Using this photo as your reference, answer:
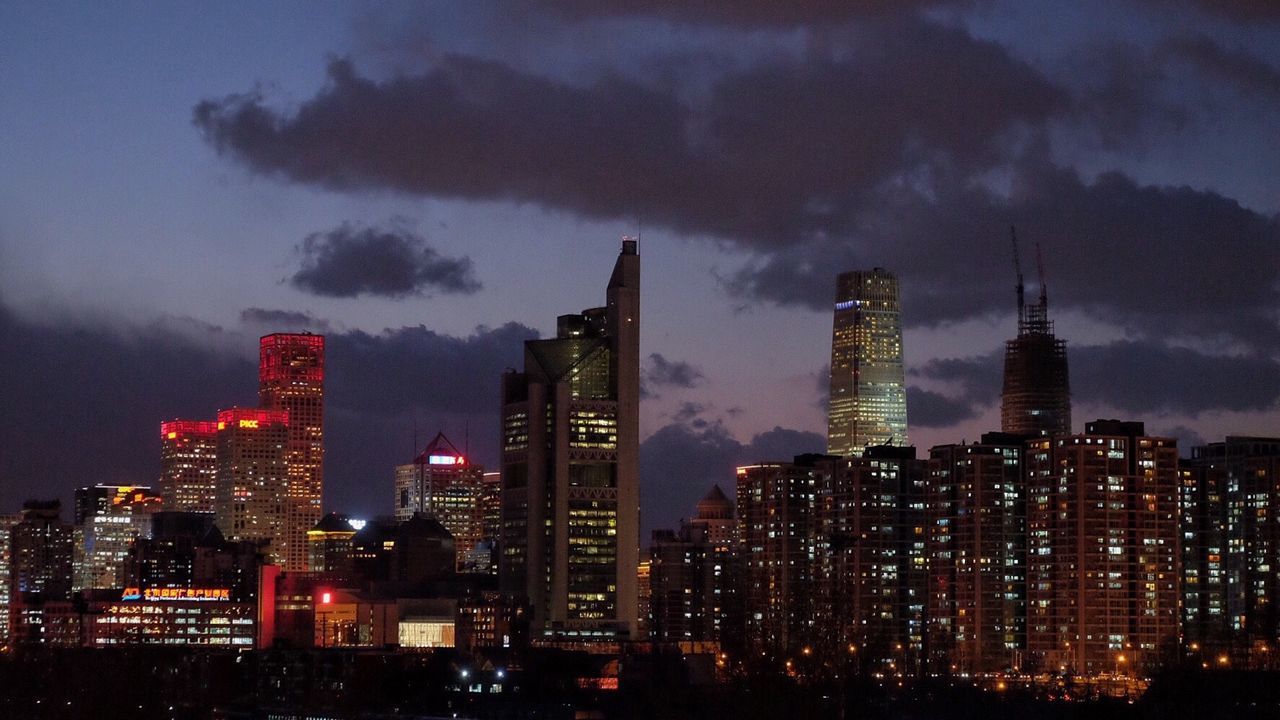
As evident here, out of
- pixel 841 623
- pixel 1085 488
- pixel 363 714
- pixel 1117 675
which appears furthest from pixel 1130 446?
pixel 363 714

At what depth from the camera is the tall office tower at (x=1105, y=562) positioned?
193875 mm

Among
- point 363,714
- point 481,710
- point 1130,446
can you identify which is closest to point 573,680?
point 481,710

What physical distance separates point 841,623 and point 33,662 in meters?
67.3

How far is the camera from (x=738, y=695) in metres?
144

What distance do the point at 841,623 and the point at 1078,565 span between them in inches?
1066

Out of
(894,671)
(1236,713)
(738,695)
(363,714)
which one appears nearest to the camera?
(1236,713)

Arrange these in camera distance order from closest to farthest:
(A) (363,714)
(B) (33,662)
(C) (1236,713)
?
(C) (1236,713)
(A) (363,714)
(B) (33,662)

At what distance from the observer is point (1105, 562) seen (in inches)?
7682

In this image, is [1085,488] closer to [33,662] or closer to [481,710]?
[481,710]

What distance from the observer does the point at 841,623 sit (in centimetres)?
18188

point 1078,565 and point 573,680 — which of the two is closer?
point 573,680

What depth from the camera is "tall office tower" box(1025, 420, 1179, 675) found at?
636 feet

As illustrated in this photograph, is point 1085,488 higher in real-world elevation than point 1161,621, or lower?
higher

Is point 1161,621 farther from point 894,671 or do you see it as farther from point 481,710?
point 481,710
